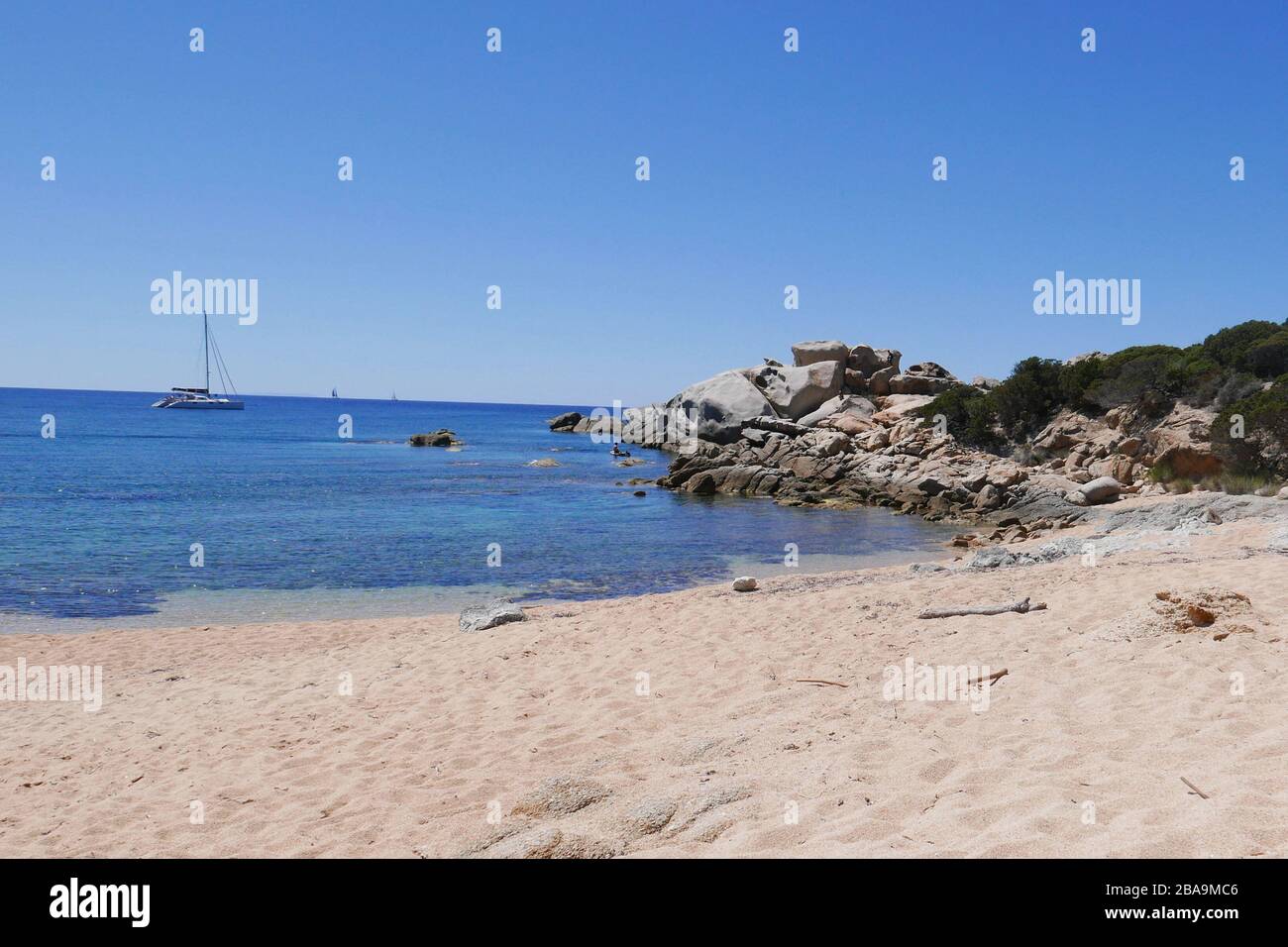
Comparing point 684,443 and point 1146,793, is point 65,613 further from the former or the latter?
point 684,443

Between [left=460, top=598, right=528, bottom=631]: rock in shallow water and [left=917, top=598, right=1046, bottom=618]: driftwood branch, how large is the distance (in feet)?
19.3

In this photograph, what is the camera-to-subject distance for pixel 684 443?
5672 centimetres

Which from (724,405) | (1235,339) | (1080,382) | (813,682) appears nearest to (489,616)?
(813,682)

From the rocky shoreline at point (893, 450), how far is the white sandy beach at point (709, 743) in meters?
14.5

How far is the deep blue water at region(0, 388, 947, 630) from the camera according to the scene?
53.2 feet

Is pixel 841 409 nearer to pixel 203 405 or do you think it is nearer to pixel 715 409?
pixel 715 409

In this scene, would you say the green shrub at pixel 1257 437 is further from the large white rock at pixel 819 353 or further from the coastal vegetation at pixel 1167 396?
the large white rock at pixel 819 353

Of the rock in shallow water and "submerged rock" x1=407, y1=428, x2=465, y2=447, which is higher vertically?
"submerged rock" x1=407, y1=428, x2=465, y2=447

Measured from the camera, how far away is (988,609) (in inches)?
380

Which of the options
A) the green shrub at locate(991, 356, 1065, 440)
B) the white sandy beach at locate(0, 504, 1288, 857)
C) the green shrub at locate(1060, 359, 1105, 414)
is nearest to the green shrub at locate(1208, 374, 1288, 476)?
the green shrub at locate(1060, 359, 1105, 414)

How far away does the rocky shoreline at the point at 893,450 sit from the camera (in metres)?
26.1

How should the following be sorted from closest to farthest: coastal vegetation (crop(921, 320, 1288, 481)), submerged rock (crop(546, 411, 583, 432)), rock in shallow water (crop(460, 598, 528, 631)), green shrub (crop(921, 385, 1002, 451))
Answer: rock in shallow water (crop(460, 598, 528, 631)) → coastal vegetation (crop(921, 320, 1288, 481)) → green shrub (crop(921, 385, 1002, 451)) → submerged rock (crop(546, 411, 583, 432))

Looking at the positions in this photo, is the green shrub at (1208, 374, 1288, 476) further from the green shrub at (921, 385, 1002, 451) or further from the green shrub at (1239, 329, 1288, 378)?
the green shrub at (921, 385, 1002, 451)
